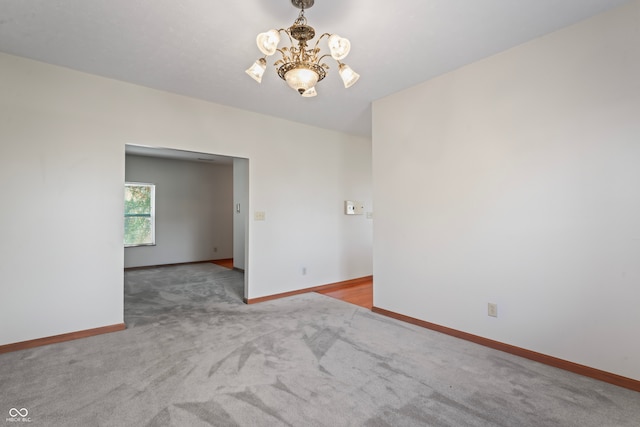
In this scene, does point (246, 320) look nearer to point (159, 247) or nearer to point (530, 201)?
point (530, 201)

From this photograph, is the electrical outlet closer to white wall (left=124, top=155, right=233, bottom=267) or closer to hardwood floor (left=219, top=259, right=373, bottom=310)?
hardwood floor (left=219, top=259, right=373, bottom=310)

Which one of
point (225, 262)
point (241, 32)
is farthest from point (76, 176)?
point (225, 262)

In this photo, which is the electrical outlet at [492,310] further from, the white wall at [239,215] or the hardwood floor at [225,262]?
the hardwood floor at [225,262]

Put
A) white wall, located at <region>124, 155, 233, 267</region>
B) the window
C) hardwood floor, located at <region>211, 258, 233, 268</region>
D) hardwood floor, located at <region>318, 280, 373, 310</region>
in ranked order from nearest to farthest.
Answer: hardwood floor, located at <region>318, 280, 373, 310</region> → the window → white wall, located at <region>124, 155, 233, 267</region> → hardwood floor, located at <region>211, 258, 233, 268</region>

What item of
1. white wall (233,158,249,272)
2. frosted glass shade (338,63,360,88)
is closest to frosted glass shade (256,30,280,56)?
frosted glass shade (338,63,360,88)

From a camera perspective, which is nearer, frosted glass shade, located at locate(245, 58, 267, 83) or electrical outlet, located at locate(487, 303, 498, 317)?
frosted glass shade, located at locate(245, 58, 267, 83)

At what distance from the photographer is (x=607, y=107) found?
87.3 inches

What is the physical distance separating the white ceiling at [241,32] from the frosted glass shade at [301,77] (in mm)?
615

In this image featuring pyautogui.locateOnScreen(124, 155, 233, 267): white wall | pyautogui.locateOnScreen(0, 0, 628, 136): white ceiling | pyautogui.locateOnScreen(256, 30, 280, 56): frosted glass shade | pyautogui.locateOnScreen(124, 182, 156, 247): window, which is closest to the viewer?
pyautogui.locateOnScreen(256, 30, 280, 56): frosted glass shade

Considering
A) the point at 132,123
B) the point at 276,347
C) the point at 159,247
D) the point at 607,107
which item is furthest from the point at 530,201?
the point at 159,247

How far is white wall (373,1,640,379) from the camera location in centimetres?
216

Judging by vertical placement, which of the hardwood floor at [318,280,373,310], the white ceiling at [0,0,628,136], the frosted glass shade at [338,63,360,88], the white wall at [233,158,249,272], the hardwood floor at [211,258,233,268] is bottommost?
the hardwood floor at [318,280,373,310]

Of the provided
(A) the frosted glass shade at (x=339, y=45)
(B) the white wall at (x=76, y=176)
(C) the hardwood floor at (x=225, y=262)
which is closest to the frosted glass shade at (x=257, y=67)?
(A) the frosted glass shade at (x=339, y=45)

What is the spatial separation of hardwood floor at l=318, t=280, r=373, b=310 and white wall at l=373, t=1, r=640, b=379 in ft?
2.79
